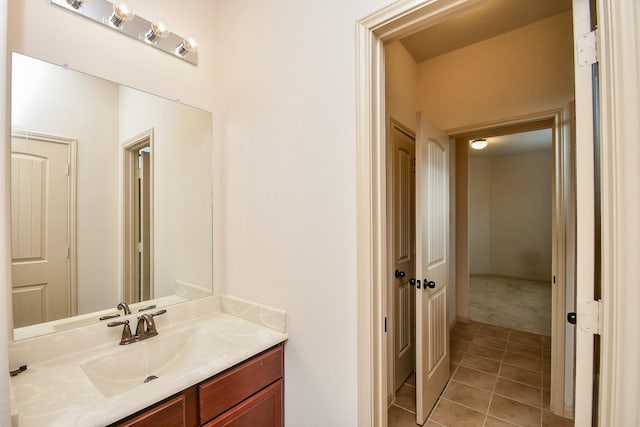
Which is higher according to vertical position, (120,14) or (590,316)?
(120,14)

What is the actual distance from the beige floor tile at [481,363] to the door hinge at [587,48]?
8.51 ft

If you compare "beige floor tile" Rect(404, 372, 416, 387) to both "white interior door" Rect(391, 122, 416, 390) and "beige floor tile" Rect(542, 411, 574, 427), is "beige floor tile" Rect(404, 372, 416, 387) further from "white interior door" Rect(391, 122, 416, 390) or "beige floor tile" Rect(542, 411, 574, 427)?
"beige floor tile" Rect(542, 411, 574, 427)

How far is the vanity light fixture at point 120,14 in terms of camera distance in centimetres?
129

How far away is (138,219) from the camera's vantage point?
1509 millimetres

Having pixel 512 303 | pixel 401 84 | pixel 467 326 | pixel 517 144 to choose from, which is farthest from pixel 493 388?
pixel 517 144

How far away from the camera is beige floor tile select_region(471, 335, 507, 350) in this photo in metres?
2.97

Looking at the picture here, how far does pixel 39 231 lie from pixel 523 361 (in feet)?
12.3

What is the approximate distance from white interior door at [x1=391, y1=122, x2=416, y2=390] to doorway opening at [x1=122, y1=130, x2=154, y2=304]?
1.62 metres

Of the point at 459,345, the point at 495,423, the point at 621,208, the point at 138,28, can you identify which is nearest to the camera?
the point at 621,208

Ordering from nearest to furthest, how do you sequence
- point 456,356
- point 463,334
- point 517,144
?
point 456,356
point 463,334
point 517,144

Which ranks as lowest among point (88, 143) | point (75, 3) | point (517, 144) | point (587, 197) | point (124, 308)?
point (124, 308)

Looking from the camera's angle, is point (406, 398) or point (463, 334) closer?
point (406, 398)

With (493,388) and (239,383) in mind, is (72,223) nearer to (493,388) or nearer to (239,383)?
(239,383)

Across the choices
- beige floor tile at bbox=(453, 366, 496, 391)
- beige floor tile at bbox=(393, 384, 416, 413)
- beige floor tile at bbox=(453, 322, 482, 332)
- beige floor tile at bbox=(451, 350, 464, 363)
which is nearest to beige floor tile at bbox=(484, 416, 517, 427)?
beige floor tile at bbox=(453, 366, 496, 391)
